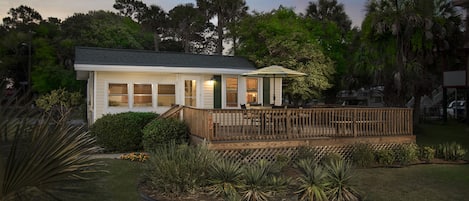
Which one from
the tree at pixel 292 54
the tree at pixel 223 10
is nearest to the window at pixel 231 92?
the tree at pixel 292 54

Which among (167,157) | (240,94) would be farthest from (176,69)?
(167,157)

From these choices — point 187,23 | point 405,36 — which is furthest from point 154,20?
point 405,36

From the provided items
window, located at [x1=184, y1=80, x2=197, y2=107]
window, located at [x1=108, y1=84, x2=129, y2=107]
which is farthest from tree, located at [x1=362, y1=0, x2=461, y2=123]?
window, located at [x1=108, y1=84, x2=129, y2=107]

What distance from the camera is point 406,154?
10195 millimetres

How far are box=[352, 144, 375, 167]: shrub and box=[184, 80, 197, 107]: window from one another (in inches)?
274

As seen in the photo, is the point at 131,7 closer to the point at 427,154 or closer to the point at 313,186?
the point at 427,154

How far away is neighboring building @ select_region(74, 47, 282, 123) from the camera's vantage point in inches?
523

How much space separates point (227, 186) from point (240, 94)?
9.06 m

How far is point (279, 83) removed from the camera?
15969 millimetres

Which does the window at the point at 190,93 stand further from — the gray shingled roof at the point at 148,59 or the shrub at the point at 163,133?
the shrub at the point at 163,133

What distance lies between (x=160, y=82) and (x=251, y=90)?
3.86m

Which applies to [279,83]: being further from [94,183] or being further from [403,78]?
[94,183]

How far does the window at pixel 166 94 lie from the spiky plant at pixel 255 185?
8.31 meters

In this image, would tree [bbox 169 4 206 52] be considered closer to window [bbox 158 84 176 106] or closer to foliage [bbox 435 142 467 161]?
window [bbox 158 84 176 106]
